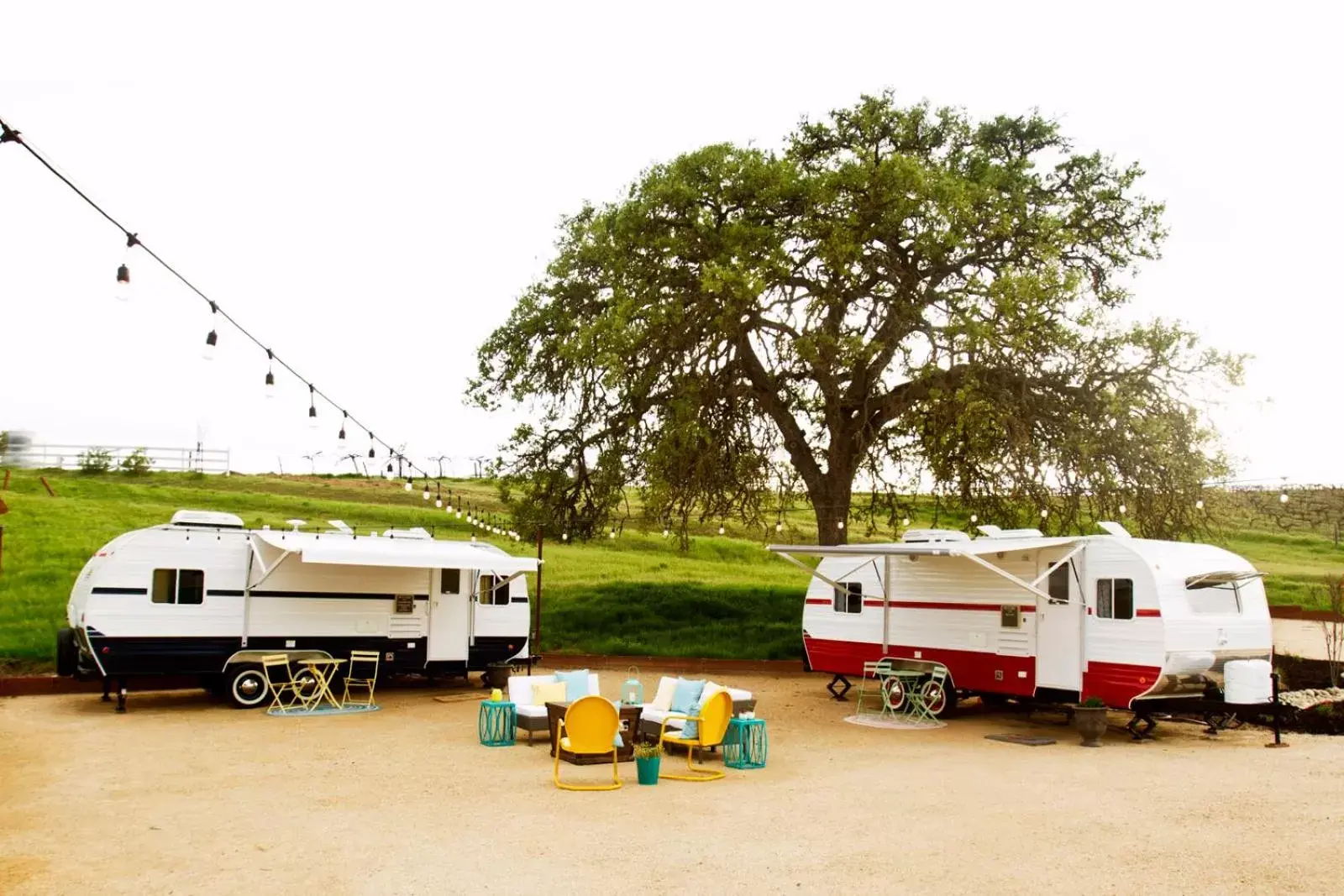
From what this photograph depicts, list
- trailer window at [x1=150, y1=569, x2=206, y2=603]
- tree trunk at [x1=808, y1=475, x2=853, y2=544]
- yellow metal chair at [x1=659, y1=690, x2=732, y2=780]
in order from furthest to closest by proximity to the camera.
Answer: tree trunk at [x1=808, y1=475, x2=853, y2=544] < trailer window at [x1=150, y1=569, x2=206, y2=603] < yellow metal chair at [x1=659, y1=690, x2=732, y2=780]

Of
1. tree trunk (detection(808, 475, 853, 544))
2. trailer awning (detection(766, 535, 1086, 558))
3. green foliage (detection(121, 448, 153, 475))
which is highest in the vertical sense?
green foliage (detection(121, 448, 153, 475))

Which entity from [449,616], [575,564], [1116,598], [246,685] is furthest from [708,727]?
[575,564]

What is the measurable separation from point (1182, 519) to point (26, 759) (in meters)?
17.5

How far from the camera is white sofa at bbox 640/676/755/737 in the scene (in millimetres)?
11680

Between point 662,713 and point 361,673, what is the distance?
6.95 m

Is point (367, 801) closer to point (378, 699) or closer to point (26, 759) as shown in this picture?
point (26, 759)

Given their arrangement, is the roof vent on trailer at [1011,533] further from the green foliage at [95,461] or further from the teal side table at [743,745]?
the green foliage at [95,461]

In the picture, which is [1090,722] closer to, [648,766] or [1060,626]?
[1060,626]

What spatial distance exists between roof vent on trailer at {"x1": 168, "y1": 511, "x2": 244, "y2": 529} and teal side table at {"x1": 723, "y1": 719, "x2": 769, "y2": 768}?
8548 mm

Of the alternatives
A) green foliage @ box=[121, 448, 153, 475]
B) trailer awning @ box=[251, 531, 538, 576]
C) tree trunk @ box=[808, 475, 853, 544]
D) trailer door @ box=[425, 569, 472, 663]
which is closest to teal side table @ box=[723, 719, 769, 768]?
trailer awning @ box=[251, 531, 538, 576]

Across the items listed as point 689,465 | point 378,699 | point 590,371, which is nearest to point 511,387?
point 590,371

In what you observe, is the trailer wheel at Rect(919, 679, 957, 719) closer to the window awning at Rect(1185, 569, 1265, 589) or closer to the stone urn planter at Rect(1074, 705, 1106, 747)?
the stone urn planter at Rect(1074, 705, 1106, 747)

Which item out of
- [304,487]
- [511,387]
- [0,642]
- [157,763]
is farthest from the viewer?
[304,487]

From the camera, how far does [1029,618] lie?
14258mm
